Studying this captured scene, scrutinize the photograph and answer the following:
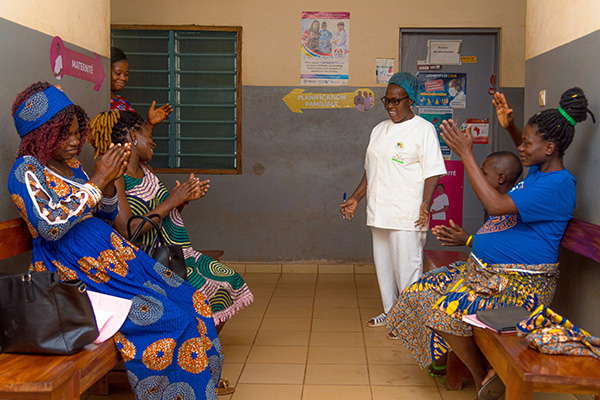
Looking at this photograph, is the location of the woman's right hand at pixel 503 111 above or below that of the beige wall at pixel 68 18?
below

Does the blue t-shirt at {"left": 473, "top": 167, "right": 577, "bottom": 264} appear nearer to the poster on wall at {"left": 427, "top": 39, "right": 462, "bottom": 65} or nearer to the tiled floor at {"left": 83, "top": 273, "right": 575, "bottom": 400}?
the tiled floor at {"left": 83, "top": 273, "right": 575, "bottom": 400}

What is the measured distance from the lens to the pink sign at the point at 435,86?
5738 mm

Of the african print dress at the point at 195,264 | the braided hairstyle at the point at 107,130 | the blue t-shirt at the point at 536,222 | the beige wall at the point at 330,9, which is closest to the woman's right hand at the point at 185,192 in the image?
the african print dress at the point at 195,264

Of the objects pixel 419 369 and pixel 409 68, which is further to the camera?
pixel 409 68

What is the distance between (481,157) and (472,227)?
695 millimetres

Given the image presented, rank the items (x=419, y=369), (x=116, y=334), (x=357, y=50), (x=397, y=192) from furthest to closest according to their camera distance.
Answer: (x=357, y=50)
(x=397, y=192)
(x=419, y=369)
(x=116, y=334)

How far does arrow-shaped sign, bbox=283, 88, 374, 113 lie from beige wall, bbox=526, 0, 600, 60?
235cm

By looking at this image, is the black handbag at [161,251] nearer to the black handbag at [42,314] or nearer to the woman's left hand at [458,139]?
the black handbag at [42,314]

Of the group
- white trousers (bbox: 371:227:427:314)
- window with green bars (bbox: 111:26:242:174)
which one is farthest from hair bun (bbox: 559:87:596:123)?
window with green bars (bbox: 111:26:242:174)

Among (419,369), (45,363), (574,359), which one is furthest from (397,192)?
(45,363)

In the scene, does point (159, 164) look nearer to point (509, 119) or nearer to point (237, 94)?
point (237, 94)

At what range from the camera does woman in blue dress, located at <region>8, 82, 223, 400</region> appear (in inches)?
89.2

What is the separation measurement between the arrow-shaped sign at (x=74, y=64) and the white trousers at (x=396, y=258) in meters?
2.17

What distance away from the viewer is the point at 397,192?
4.13 m
